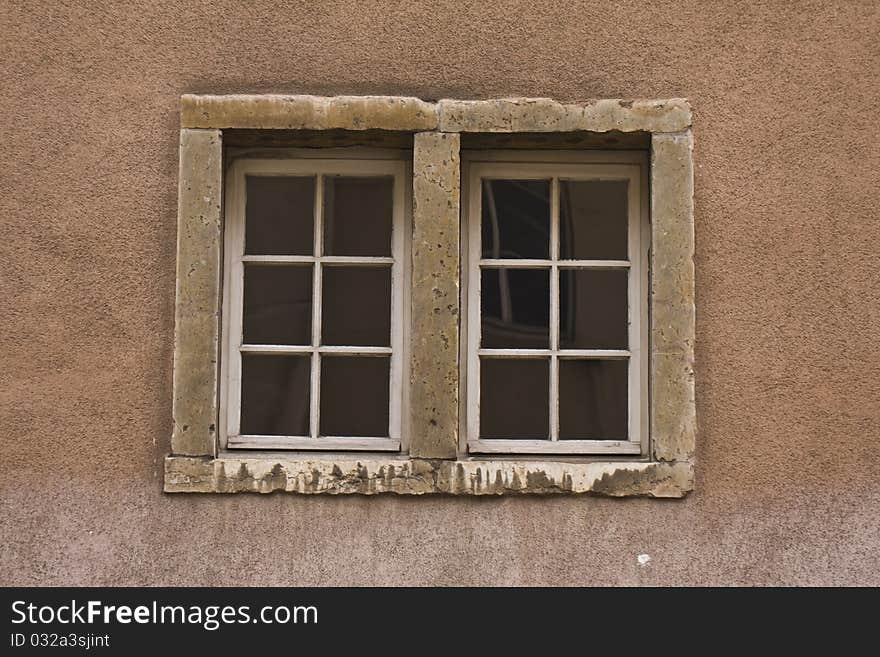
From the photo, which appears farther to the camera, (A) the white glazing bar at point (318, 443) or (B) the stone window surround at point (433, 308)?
(A) the white glazing bar at point (318, 443)

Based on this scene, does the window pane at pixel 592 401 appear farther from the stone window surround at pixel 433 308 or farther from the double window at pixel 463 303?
the stone window surround at pixel 433 308

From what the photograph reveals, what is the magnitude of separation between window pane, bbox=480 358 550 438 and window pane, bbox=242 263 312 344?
71 cm

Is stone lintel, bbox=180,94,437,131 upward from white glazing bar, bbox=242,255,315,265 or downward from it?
upward

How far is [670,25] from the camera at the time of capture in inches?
155

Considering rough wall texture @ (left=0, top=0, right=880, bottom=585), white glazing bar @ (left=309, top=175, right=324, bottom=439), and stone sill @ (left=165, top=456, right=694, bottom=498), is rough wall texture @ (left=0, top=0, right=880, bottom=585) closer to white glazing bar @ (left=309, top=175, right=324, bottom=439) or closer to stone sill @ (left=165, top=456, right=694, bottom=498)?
stone sill @ (left=165, top=456, right=694, bottom=498)

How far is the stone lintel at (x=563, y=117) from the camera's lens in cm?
388

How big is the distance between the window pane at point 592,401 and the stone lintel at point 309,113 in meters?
1.07

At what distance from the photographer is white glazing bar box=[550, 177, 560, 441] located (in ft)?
13.0

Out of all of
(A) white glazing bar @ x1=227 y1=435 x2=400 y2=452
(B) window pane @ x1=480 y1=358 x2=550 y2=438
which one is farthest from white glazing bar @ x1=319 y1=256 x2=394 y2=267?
(A) white glazing bar @ x1=227 y1=435 x2=400 y2=452

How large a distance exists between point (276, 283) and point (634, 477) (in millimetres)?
1512

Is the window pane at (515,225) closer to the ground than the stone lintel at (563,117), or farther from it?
closer to the ground

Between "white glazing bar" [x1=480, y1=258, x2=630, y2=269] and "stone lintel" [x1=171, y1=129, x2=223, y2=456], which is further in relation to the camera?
"white glazing bar" [x1=480, y1=258, x2=630, y2=269]

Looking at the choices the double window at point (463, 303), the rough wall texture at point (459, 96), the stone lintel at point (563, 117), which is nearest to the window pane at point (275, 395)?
the double window at point (463, 303)
